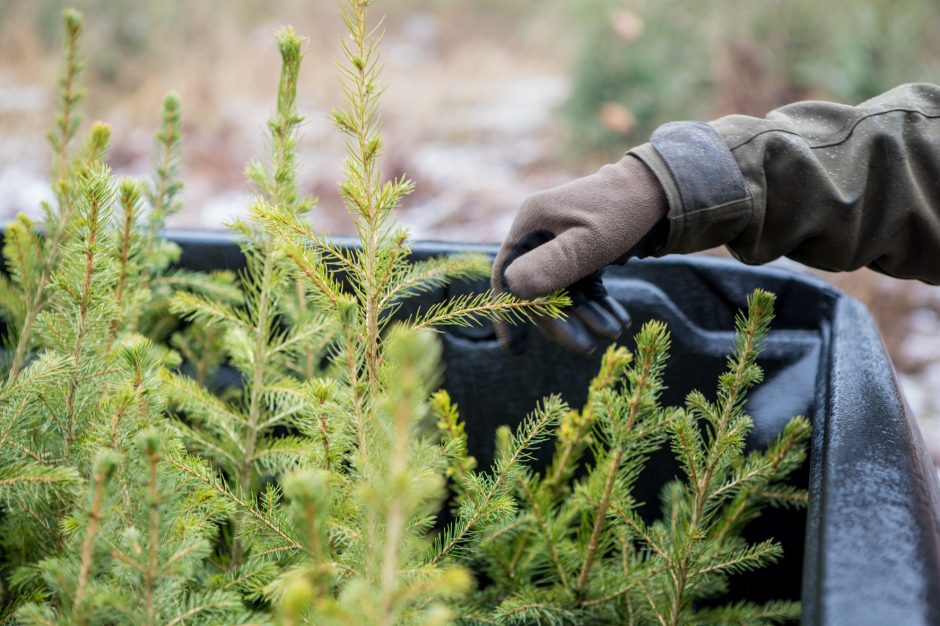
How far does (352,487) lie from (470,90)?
8.75m

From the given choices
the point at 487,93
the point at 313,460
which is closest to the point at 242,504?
the point at 313,460

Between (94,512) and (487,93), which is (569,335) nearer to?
(94,512)

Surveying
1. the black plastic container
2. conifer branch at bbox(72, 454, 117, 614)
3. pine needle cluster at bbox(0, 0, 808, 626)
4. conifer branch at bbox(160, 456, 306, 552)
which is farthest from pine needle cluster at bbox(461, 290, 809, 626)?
conifer branch at bbox(72, 454, 117, 614)

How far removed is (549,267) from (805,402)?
26.8 inches

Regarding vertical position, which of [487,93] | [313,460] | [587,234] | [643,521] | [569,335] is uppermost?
[487,93]

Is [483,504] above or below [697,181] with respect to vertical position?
below

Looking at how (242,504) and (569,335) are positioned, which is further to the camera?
(569,335)

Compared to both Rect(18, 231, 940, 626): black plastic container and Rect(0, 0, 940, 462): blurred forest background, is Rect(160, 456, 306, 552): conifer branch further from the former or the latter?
Rect(0, 0, 940, 462): blurred forest background

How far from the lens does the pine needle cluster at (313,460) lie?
729 mm

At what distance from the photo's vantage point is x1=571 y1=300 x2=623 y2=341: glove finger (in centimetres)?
111

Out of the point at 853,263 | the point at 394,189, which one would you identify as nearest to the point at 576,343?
the point at 394,189

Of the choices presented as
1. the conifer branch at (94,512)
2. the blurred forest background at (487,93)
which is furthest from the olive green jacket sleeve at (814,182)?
the blurred forest background at (487,93)

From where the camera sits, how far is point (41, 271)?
1334 millimetres

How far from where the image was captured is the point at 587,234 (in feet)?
3.53
